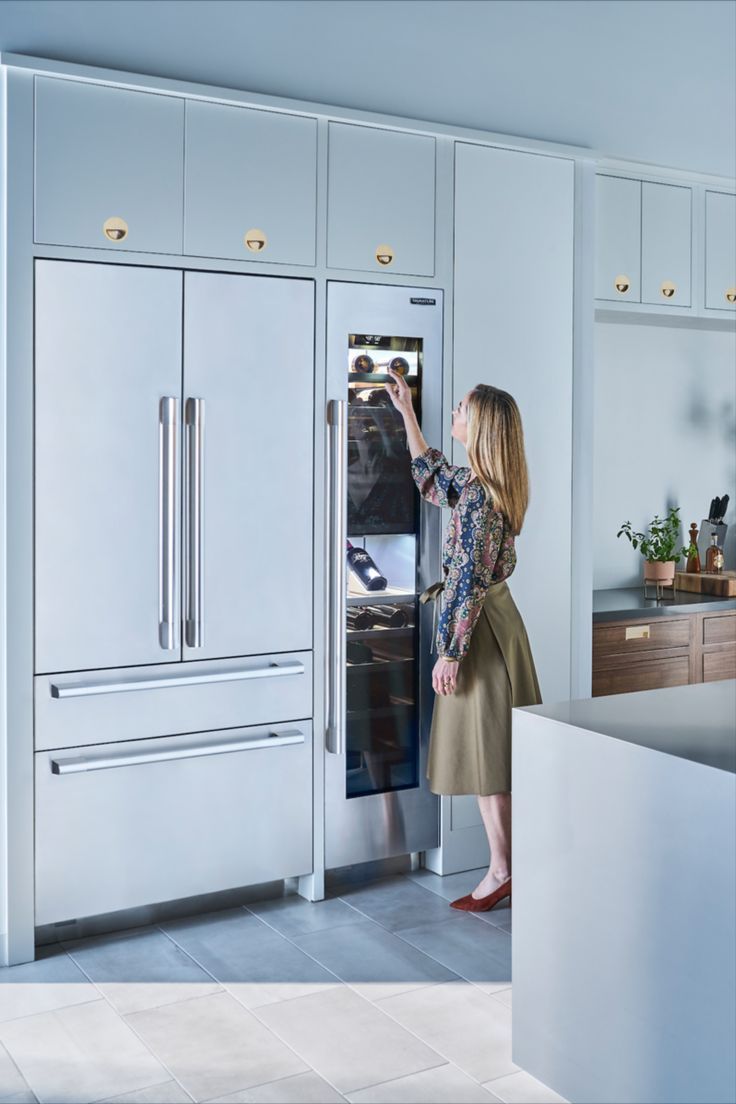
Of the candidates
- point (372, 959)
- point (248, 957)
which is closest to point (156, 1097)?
point (248, 957)

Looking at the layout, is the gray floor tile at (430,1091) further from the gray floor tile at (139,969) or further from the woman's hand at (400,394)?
the woman's hand at (400,394)

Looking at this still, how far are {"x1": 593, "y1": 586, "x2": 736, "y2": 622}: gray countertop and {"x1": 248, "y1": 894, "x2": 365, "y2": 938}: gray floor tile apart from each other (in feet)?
4.89

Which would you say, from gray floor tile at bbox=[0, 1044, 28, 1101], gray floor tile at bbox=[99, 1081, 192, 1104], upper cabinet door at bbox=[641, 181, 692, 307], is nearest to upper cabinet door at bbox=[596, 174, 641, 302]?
upper cabinet door at bbox=[641, 181, 692, 307]

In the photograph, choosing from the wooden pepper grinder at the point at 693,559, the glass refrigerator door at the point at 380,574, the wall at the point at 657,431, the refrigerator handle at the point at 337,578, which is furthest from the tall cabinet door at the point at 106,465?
the wooden pepper grinder at the point at 693,559

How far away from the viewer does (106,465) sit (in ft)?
10.8

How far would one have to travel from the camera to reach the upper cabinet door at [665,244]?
4438 millimetres

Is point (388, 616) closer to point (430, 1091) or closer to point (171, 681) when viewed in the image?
point (171, 681)

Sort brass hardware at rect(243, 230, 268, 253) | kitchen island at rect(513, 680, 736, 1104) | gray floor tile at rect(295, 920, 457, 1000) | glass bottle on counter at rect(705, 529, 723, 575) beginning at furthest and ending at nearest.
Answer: glass bottle on counter at rect(705, 529, 723, 575), brass hardware at rect(243, 230, 268, 253), gray floor tile at rect(295, 920, 457, 1000), kitchen island at rect(513, 680, 736, 1104)

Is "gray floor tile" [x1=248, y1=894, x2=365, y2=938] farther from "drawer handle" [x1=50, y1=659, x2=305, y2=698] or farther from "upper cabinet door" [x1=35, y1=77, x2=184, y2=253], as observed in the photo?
"upper cabinet door" [x1=35, y1=77, x2=184, y2=253]

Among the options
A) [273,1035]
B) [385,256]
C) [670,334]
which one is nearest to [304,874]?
[273,1035]

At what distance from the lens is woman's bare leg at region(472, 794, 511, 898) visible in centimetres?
364

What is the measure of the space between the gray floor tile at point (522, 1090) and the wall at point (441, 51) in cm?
244

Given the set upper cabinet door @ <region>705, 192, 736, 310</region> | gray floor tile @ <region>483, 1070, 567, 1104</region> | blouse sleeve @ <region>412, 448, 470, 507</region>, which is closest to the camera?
gray floor tile @ <region>483, 1070, 567, 1104</region>

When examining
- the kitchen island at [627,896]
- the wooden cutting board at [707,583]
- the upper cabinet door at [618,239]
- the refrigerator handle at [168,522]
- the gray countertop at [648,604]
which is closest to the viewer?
the kitchen island at [627,896]
